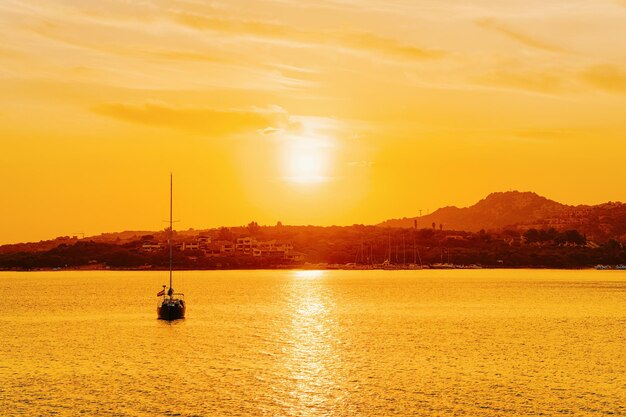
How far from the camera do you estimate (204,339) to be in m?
92.1

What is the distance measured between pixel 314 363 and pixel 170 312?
45602 mm

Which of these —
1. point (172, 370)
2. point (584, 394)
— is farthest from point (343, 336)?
point (584, 394)

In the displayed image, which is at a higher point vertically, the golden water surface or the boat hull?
the boat hull

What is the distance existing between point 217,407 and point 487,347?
4176cm

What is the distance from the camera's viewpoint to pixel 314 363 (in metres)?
74.7

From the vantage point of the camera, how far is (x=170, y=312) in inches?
4523

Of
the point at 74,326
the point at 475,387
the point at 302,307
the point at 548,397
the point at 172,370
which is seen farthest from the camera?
the point at 302,307

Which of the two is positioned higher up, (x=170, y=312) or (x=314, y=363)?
(x=170, y=312)

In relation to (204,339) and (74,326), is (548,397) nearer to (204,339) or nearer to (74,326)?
(204,339)

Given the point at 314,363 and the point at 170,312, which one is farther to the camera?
the point at 170,312

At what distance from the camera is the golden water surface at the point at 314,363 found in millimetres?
54062

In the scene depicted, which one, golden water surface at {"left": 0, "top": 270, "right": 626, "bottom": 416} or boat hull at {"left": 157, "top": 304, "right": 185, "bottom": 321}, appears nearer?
golden water surface at {"left": 0, "top": 270, "right": 626, "bottom": 416}

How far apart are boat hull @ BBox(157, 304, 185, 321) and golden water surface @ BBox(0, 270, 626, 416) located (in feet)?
7.17

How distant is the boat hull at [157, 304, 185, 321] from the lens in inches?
4518
